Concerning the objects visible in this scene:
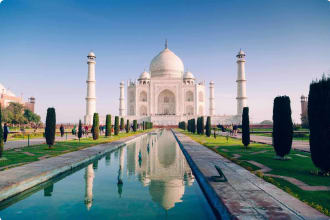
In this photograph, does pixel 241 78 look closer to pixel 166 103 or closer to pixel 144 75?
pixel 166 103

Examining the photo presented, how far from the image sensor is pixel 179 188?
4.59 m

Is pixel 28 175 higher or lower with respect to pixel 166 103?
lower

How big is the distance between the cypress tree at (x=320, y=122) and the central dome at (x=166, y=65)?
38518 millimetres

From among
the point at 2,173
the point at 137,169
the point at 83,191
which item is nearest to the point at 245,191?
the point at 83,191

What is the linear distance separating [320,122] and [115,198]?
4243 mm

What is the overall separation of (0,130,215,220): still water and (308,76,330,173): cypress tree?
252 centimetres

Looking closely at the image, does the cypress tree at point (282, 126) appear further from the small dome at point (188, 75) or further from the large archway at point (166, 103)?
the small dome at point (188, 75)

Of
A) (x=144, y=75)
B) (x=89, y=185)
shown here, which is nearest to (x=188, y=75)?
(x=144, y=75)

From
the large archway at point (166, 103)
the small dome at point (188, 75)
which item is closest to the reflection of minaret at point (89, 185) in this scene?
the large archway at point (166, 103)

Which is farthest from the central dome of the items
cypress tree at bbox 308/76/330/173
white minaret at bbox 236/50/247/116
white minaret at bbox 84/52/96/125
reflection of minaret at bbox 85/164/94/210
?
cypress tree at bbox 308/76/330/173

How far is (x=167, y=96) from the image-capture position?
1753 inches

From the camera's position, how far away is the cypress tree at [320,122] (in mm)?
5039

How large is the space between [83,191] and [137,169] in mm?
1992

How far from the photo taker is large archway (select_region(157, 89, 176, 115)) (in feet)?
144
